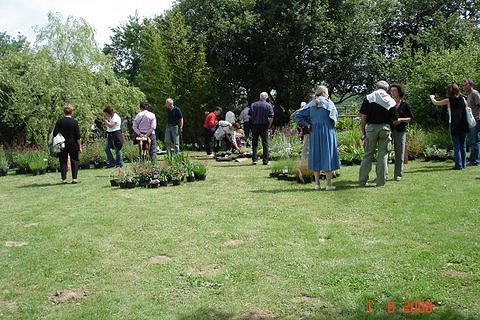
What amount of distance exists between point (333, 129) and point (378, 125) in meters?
0.76

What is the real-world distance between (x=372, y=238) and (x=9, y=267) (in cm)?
383

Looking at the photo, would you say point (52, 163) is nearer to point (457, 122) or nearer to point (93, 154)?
point (93, 154)

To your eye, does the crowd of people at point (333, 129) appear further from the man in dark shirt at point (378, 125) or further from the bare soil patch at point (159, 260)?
the bare soil patch at point (159, 260)

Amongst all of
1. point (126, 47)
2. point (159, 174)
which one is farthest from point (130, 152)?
point (126, 47)

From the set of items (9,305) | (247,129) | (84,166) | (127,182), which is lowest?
(9,305)

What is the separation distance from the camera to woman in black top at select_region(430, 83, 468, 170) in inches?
407

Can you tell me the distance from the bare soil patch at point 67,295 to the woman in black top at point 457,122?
8.52 metres

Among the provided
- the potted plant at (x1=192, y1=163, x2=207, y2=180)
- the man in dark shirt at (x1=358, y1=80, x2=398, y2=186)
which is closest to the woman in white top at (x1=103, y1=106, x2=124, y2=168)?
the potted plant at (x1=192, y1=163, x2=207, y2=180)

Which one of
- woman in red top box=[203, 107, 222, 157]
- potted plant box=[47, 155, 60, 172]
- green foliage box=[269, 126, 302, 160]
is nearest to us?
green foliage box=[269, 126, 302, 160]

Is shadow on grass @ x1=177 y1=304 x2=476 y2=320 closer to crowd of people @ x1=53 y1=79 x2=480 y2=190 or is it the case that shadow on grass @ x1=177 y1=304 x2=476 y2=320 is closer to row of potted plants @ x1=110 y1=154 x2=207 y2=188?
crowd of people @ x1=53 y1=79 x2=480 y2=190

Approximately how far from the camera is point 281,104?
A: 88.9 ft

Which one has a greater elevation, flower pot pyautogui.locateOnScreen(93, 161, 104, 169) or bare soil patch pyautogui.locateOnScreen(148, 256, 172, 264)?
flower pot pyautogui.locateOnScreen(93, 161, 104, 169)

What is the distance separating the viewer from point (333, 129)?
28.5 ft

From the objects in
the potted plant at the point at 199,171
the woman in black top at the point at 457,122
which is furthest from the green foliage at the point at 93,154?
the woman in black top at the point at 457,122
